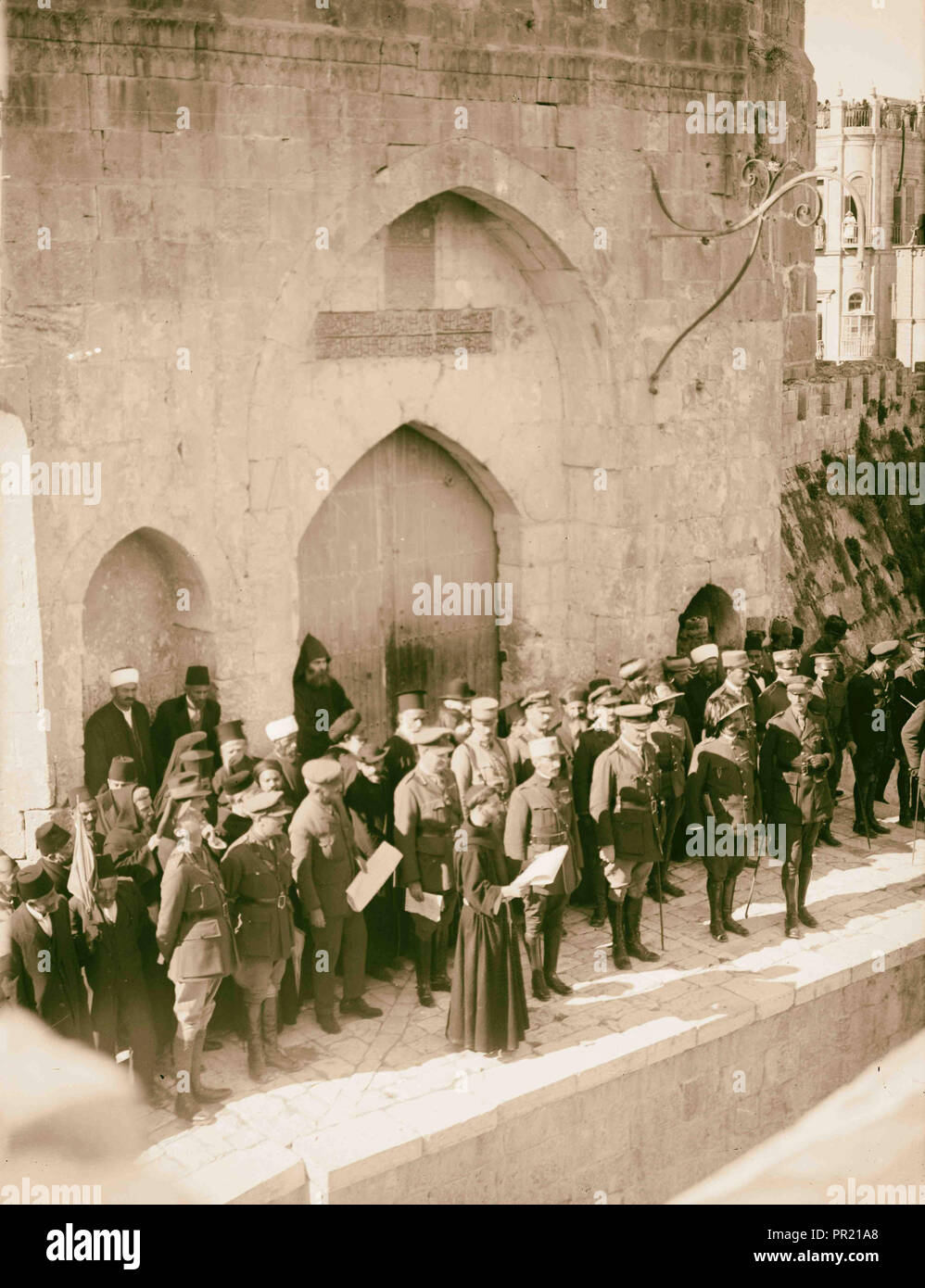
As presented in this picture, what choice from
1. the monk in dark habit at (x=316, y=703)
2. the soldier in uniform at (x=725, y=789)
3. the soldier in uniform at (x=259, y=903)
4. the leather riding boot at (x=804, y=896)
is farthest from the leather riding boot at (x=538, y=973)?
the monk in dark habit at (x=316, y=703)

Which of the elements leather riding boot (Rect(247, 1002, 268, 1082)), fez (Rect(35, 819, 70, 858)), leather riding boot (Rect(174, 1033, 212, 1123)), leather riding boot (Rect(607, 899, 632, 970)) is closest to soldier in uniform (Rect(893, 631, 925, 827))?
leather riding boot (Rect(607, 899, 632, 970))

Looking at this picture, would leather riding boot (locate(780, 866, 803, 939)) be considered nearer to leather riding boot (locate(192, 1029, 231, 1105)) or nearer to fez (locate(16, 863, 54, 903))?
leather riding boot (locate(192, 1029, 231, 1105))

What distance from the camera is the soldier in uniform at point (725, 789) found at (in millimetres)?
10609

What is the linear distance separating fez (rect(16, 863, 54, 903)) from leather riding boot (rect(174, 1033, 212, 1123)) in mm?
1134

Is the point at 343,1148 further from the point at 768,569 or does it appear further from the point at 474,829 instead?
the point at 768,569

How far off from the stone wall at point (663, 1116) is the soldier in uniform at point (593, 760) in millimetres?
1555

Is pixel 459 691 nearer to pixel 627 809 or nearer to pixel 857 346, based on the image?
pixel 627 809

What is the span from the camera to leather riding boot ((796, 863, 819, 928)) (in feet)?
36.1

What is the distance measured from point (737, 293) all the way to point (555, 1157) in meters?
7.97

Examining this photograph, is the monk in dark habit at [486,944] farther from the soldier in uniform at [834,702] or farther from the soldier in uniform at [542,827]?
the soldier in uniform at [834,702]

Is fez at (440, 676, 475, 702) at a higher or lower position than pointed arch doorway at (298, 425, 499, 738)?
lower

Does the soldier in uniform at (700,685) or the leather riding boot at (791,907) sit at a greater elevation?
the soldier in uniform at (700,685)

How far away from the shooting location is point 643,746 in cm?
1037

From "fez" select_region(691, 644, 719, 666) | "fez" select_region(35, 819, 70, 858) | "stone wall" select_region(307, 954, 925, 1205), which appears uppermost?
"fez" select_region(691, 644, 719, 666)
